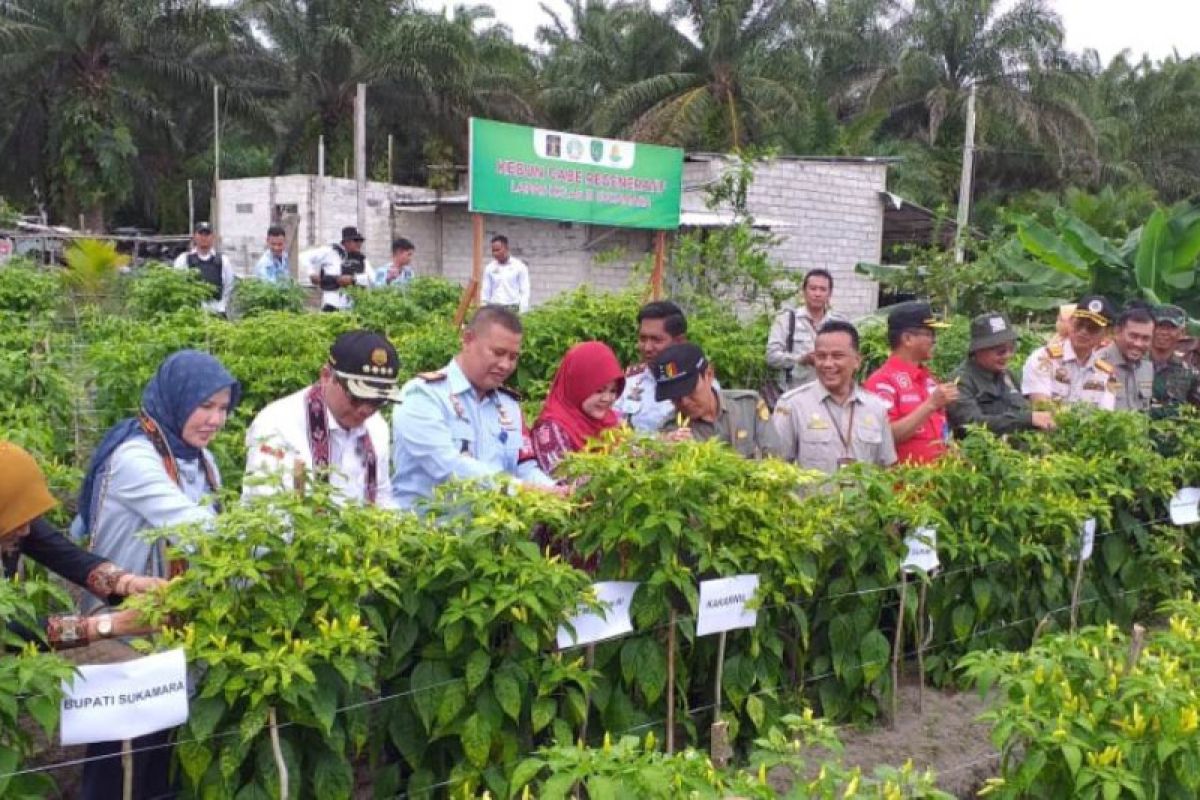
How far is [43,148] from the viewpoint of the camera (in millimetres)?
28719

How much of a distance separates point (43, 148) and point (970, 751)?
30044 millimetres

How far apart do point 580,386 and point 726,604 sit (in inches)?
41.2

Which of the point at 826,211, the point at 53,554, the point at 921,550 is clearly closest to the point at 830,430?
the point at 921,550

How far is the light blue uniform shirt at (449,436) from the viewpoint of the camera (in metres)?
3.88

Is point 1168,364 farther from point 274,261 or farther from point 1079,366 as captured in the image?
point 274,261

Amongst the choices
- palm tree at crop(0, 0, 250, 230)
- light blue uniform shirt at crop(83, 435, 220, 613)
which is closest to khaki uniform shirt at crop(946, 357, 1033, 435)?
light blue uniform shirt at crop(83, 435, 220, 613)

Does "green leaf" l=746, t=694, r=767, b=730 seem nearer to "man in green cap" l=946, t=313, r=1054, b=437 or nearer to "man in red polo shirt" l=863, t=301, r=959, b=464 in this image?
"man in red polo shirt" l=863, t=301, r=959, b=464

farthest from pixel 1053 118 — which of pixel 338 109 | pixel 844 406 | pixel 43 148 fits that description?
pixel 844 406

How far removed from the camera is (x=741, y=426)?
452 cm

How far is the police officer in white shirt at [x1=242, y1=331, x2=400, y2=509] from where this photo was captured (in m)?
3.50

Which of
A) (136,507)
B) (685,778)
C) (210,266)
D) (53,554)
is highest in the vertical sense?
(210,266)

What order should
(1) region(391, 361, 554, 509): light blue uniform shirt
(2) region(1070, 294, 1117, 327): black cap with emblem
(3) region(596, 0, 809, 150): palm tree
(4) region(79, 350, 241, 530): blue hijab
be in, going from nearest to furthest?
(4) region(79, 350, 241, 530): blue hijab
(1) region(391, 361, 554, 509): light blue uniform shirt
(2) region(1070, 294, 1117, 327): black cap with emblem
(3) region(596, 0, 809, 150): palm tree

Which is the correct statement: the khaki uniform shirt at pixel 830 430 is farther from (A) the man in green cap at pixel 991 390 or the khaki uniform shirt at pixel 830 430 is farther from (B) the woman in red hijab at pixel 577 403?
(B) the woman in red hijab at pixel 577 403

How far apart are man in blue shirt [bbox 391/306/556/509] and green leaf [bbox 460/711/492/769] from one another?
0.94 metres
